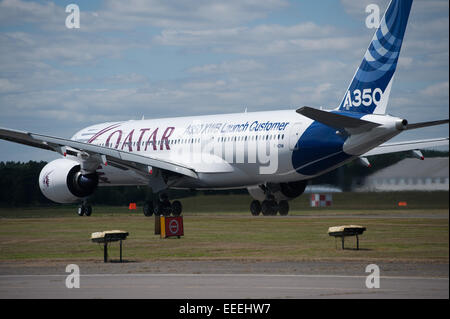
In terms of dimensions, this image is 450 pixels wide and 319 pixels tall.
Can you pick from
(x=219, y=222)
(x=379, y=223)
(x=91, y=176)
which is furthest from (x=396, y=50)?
(x=91, y=176)

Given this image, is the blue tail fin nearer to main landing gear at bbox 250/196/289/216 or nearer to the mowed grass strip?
the mowed grass strip

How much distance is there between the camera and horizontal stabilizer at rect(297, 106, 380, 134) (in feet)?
112

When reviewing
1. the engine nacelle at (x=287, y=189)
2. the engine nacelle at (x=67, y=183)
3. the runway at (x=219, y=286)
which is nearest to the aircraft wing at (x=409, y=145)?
the engine nacelle at (x=287, y=189)

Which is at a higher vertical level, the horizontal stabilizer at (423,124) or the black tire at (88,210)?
the horizontal stabilizer at (423,124)

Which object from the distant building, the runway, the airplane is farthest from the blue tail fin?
the runway

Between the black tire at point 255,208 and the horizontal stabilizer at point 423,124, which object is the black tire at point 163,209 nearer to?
the black tire at point 255,208

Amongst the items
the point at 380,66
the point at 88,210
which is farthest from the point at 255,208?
the point at 380,66

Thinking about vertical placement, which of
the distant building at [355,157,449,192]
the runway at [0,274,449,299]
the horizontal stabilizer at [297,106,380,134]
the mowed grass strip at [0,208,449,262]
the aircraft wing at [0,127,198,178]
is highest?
the horizontal stabilizer at [297,106,380,134]

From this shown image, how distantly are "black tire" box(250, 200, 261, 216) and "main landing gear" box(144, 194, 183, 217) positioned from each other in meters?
4.14

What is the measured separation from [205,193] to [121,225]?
554 inches

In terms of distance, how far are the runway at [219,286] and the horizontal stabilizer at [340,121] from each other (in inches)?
627

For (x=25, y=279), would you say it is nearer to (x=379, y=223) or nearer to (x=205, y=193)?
(x=379, y=223)

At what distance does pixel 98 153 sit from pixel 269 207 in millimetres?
9983

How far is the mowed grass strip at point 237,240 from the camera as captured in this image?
2453cm
